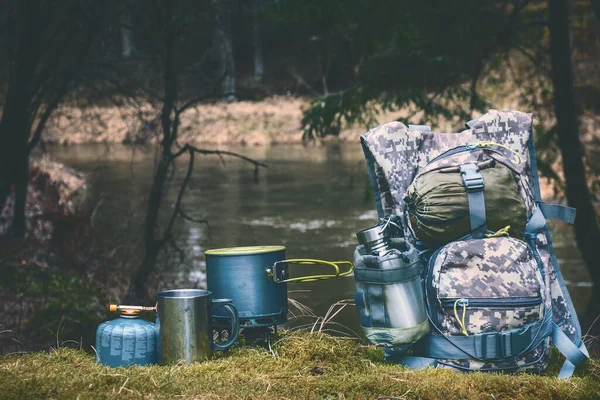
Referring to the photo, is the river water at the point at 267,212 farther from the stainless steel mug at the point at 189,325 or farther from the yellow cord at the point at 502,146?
the stainless steel mug at the point at 189,325

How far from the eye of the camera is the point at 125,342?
317cm

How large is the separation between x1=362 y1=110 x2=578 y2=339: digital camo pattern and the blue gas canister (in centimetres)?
114

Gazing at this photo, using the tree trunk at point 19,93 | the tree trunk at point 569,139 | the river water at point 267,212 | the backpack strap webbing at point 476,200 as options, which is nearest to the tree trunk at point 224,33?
the river water at point 267,212

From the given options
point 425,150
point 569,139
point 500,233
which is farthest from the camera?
point 569,139

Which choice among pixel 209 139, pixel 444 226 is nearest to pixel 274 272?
pixel 444 226

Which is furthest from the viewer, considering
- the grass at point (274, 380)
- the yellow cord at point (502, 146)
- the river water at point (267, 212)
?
the river water at point (267, 212)

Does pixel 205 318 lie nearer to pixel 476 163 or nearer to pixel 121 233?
pixel 476 163

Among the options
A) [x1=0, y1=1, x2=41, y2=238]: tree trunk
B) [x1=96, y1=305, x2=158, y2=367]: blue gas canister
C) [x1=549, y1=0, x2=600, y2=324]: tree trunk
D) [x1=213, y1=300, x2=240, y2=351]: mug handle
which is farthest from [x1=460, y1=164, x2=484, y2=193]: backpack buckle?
[x1=549, y1=0, x2=600, y2=324]: tree trunk

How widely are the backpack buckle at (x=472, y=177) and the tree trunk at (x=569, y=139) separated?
17.4 feet

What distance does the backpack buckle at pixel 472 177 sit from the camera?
3346 mm

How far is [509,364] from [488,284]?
1.04ft

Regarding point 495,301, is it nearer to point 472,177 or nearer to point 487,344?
point 487,344

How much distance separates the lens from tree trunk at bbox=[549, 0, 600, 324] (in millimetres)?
8359

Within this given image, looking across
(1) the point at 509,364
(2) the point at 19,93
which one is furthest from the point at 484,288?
(2) the point at 19,93
